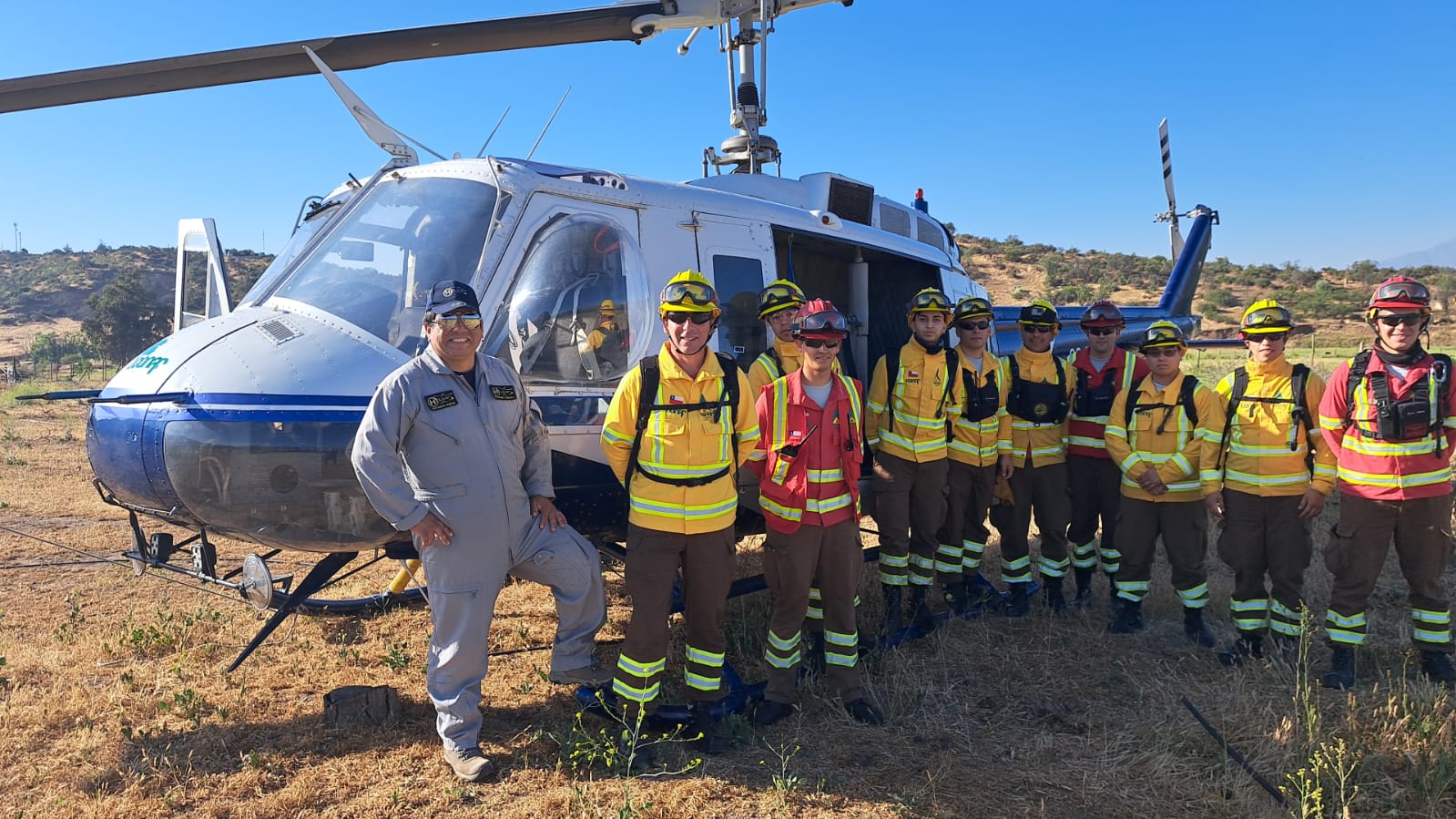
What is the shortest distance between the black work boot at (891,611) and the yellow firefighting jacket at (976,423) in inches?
36.3

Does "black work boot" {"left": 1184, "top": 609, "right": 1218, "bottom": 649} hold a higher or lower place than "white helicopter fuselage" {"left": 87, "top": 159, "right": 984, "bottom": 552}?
lower

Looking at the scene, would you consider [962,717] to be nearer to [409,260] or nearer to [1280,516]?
[1280,516]

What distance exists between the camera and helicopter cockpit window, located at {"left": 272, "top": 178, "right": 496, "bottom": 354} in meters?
3.95

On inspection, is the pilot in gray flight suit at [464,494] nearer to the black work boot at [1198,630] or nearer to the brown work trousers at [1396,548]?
the black work boot at [1198,630]

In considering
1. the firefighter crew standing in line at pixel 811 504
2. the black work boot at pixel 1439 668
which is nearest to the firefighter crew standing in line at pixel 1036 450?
the firefighter crew standing in line at pixel 811 504

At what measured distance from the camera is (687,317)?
382 cm

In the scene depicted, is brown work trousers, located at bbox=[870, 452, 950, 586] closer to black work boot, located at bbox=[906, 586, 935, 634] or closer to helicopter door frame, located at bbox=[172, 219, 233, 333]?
black work boot, located at bbox=[906, 586, 935, 634]

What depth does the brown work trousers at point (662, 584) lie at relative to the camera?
3912 mm

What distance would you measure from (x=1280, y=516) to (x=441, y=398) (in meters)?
4.49

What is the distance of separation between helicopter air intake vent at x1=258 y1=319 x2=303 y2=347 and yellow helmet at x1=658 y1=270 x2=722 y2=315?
1633 mm

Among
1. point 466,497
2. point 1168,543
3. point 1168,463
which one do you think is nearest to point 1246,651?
point 1168,543

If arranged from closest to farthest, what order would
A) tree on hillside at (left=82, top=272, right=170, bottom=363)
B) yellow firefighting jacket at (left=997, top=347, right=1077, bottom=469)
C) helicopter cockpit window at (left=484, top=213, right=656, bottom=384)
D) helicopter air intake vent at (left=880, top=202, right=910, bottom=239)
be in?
helicopter cockpit window at (left=484, top=213, right=656, bottom=384) < yellow firefighting jacket at (left=997, top=347, right=1077, bottom=469) < helicopter air intake vent at (left=880, top=202, right=910, bottom=239) < tree on hillside at (left=82, top=272, right=170, bottom=363)

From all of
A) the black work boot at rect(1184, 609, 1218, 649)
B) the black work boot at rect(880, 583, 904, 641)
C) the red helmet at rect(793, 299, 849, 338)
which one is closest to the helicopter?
the red helmet at rect(793, 299, 849, 338)

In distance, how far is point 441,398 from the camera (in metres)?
3.48
